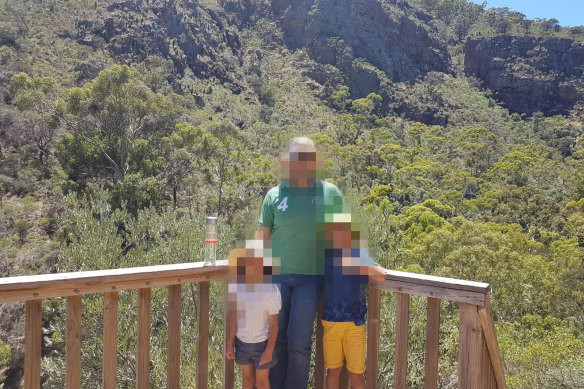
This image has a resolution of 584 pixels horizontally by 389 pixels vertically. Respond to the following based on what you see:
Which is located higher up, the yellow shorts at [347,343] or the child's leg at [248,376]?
the yellow shorts at [347,343]

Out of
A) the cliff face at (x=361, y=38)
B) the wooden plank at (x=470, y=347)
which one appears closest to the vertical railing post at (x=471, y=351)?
the wooden plank at (x=470, y=347)

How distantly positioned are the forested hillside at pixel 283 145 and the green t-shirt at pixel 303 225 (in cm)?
23

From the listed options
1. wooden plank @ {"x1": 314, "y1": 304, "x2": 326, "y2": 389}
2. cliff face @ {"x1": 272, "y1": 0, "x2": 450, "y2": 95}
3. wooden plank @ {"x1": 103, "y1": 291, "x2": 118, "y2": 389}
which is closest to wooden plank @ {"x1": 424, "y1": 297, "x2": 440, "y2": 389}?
wooden plank @ {"x1": 314, "y1": 304, "x2": 326, "y2": 389}

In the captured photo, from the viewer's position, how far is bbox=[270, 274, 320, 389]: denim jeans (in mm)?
2051

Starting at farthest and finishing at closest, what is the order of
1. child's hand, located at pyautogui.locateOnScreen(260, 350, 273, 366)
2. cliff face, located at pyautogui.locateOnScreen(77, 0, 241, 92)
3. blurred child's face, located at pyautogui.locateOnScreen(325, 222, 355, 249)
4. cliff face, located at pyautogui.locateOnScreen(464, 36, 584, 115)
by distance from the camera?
cliff face, located at pyautogui.locateOnScreen(464, 36, 584, 115) < cliff face, located at pyautogui.locateOnScreen(77, 0, 241, 92) < child's hand, located at pyautogui.locateOnScreen(260, 350, 273, 366) < blurred child's face, located at pyautogui.locateOnScreen(325, 222, 355, 249)

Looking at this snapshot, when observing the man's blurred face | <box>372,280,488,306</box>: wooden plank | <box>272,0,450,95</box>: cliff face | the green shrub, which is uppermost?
<box>272,0,450,95</box>: cliff face

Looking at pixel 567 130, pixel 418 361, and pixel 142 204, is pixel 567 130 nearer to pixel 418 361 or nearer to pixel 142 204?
pixel 142 204

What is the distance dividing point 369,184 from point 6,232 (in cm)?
2091

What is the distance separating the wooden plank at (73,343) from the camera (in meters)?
1.80

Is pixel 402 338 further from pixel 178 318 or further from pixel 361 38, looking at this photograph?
pixel 361 38

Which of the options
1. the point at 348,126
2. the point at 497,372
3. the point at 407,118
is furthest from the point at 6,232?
the point at 407,118

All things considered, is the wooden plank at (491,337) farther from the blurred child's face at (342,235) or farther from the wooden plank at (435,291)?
the blurred child's face at (342,235)

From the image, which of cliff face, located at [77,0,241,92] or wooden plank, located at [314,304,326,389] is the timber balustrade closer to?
wooden plank, located at [314,304,326,389]

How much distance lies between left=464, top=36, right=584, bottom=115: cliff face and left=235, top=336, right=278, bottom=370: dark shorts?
85.4 metres
